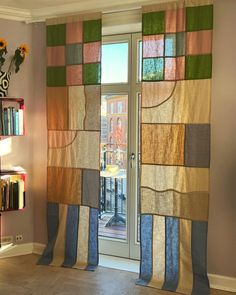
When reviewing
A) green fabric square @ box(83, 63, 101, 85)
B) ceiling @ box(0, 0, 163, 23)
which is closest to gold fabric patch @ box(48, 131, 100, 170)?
green fabric square @ box(83, 63, 101, 85)

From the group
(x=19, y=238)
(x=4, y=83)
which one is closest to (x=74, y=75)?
(x=4, y=83)

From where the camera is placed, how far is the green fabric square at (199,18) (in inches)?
113

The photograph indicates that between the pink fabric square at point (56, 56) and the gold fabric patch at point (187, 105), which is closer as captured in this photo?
the gold fabric patch at point (187, 105)

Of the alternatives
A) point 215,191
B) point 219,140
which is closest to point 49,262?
point 215,191

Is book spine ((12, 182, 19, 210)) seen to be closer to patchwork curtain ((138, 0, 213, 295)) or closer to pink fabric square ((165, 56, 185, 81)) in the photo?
patchwork curtain ((138, 0, 213, 295))

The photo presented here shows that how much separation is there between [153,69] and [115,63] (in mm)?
693

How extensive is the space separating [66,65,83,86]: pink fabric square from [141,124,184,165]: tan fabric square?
82 cm

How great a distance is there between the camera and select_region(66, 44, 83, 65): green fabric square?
335 centimetres

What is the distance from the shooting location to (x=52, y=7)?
3.44 meters

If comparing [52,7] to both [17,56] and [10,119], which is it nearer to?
[17,56]

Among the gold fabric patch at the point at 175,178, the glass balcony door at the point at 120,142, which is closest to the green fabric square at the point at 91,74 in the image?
the glass balcony door at the point at 120,142

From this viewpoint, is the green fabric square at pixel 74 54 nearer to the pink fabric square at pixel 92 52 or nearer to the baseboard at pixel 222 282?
the pink fabric square at pixel 92 52

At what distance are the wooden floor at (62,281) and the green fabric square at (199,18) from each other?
2266 mm

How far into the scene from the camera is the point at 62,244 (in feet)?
11.5
